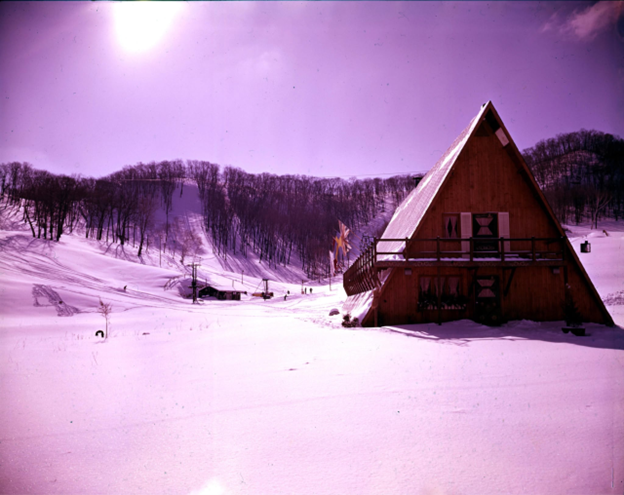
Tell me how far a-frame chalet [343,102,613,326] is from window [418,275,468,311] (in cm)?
4

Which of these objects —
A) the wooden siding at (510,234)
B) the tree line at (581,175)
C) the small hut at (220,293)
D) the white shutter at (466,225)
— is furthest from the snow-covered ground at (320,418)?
Result: the tree line at (581,175)

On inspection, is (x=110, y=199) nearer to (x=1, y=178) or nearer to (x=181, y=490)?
(x=1, y=178)

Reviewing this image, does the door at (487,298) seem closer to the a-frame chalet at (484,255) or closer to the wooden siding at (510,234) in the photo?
the a-frame chalet at (484,255)

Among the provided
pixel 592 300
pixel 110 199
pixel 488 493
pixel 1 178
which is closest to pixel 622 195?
pixel 592 300

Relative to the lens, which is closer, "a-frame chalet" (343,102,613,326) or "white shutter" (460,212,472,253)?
"a-frame chalet" (343,102,613,326)

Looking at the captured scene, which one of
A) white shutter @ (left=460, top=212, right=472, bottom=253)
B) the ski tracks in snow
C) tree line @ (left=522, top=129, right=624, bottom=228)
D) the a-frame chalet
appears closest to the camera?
the a-frame chalet

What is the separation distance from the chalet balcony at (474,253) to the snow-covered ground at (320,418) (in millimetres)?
4121

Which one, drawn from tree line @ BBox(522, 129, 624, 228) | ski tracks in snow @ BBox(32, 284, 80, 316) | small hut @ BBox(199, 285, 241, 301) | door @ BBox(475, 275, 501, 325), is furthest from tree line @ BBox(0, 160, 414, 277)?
door @ BBox(475, 275, 501, 325)

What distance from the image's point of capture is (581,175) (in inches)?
3307

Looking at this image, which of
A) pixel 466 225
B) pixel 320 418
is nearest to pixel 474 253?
pixel 466 225

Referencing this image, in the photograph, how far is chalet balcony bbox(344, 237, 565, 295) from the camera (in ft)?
47.8

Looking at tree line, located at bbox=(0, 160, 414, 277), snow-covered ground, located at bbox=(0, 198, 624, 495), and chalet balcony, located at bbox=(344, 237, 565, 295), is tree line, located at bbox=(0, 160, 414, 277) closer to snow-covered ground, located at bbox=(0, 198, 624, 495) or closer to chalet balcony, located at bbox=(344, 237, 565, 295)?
chalet balcony, located at bbox=(344, 237, 565, 295)

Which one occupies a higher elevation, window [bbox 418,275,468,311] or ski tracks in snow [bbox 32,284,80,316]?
window [bbox 418,275,468,311]

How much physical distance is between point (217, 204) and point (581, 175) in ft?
311
